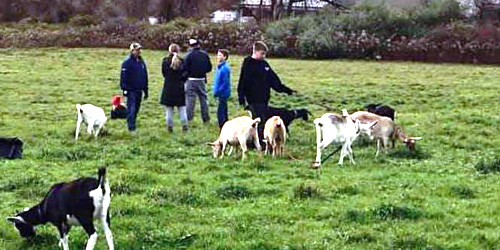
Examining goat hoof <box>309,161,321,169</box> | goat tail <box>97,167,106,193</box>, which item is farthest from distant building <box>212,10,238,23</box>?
goat tail <box>97,167,106,193</box>

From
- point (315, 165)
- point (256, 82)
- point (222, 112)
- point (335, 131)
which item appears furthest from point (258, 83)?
point (222, 112)

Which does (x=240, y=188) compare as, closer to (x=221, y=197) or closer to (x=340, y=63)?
(x=221, y=197)

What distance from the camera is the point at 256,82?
679 inches

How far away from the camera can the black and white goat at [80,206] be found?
9047 mm

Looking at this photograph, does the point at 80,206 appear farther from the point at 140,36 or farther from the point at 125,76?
the point at 140,36

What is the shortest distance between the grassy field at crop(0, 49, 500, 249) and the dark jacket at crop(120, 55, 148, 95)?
107 cm

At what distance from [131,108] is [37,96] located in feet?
28.3

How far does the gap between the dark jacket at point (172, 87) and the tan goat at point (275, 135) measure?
3787 mm

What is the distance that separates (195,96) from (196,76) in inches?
28.9

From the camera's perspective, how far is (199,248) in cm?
972

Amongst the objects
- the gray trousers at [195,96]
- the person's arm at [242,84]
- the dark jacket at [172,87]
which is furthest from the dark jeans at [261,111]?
the gray trousers at [195,96]

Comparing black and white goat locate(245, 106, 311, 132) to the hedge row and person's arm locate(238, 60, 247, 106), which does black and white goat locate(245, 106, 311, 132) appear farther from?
the hedge row

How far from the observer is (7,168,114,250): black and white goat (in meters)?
9.05

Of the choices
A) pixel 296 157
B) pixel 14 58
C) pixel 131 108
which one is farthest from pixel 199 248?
pixel 14 58
